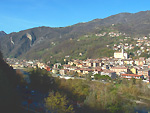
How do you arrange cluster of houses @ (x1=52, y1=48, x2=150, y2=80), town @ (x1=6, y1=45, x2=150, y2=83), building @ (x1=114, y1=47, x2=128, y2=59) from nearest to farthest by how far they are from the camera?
cluster of houses @ (x1=52, y1=48, x2=150, y2=80)
town @ (x1=6, y1=45, x2=150, y2=83)
building @ (x1=114, y1=47, x2=128, y2=59)

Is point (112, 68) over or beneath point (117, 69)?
over

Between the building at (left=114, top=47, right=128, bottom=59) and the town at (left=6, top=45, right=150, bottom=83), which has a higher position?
the building at (left=114, top=47, right=128, bottom=59)

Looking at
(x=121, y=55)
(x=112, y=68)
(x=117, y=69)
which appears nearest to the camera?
(x=117, y=69)

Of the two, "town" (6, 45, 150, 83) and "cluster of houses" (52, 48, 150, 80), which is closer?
"cluster of houses" (52, 48, 150, 80)

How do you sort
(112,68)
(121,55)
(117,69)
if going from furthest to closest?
(121,55), (112,68), (117,69)

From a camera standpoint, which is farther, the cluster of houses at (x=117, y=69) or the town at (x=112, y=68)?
the town at (x=112, y=68)

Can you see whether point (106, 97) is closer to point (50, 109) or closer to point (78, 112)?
point (78, 112)

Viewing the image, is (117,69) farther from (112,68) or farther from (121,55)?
(121,55)

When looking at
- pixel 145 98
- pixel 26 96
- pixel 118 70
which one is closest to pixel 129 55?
pixel 118 70

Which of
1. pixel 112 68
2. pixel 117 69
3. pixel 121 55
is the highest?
pixel 121 55

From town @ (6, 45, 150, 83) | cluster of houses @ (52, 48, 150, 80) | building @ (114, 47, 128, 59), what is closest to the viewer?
cluster of houses @ (52, 48, 150, 80)

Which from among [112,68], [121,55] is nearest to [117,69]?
[112,68]

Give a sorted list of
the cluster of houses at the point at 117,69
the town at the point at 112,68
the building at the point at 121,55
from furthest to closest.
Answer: the building at the point at 121,55 < the town at the point at 112,68 < the cluster of houses at the point at 117,69
